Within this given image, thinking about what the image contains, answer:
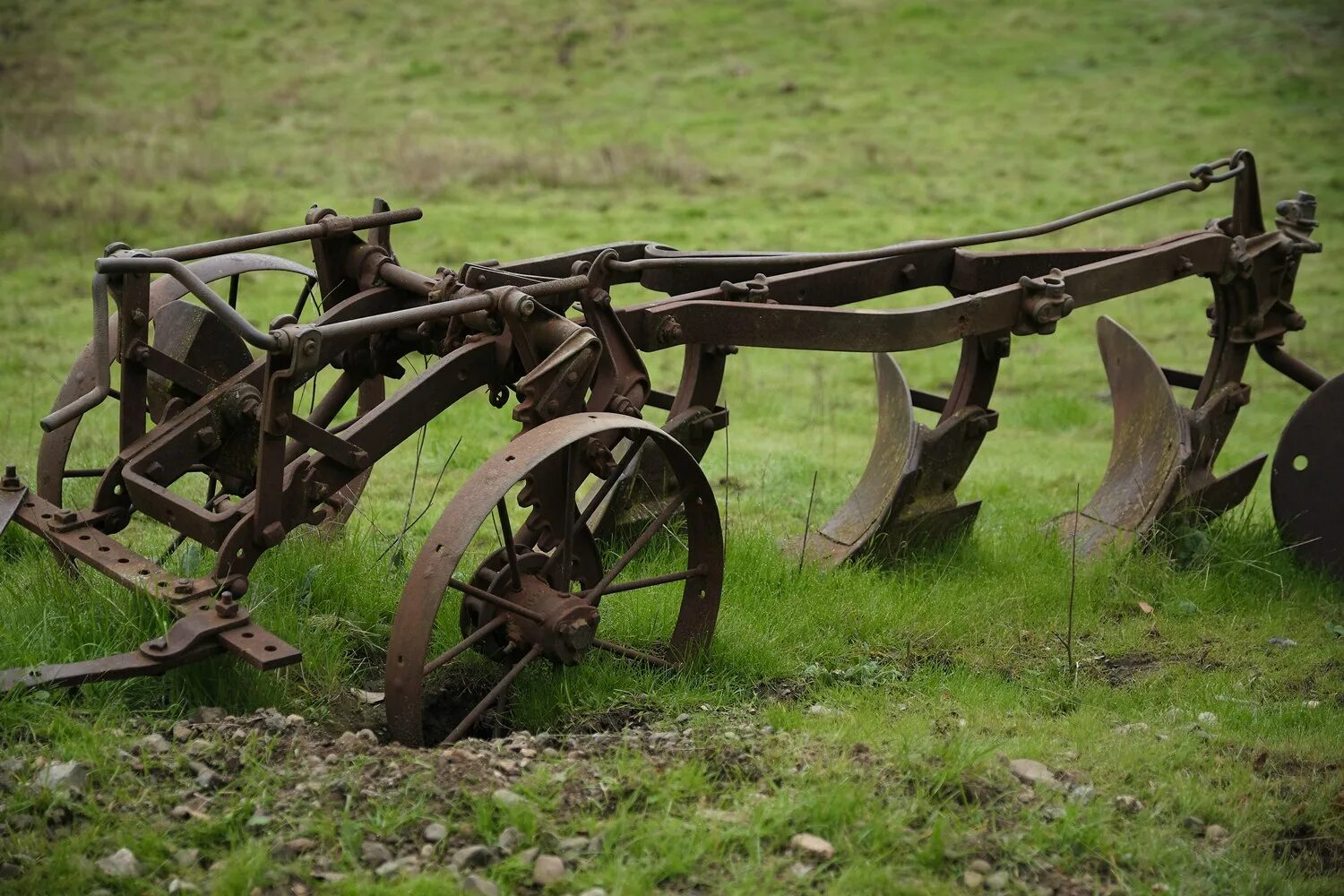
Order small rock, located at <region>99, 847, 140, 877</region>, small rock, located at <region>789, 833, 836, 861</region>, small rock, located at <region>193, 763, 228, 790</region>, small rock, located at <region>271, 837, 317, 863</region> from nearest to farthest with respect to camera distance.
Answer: small rock, located at <region>99, 847, 140, 877</region>, small rock, located at <region>271, 837, 317, 863</region>, small rock, located at <region>789, 833, 836, 861</region>, small rock, located at <region>193, 763, 228, 790</region>

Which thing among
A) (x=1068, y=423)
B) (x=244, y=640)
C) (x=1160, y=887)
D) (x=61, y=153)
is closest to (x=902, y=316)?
(x=1160, y=887)

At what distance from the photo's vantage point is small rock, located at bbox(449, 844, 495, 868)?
304 cm

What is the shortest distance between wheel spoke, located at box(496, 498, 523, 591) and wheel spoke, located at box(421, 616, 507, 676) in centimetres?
11

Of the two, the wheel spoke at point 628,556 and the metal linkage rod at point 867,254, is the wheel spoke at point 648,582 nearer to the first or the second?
the wheel spoke at point 628,556

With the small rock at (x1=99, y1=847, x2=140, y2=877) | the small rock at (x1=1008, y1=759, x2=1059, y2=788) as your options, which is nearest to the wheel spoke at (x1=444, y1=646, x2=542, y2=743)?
the small rock at (x1=99, y1=847, x2=140, y2=877)

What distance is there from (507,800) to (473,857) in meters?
0.19

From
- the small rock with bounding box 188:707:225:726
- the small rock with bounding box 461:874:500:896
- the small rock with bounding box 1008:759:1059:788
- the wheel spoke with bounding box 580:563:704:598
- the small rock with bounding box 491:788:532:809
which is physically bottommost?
the small rock with bounding box 1008:759:1059:788

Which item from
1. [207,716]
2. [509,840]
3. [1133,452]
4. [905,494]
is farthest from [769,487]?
[509,840]

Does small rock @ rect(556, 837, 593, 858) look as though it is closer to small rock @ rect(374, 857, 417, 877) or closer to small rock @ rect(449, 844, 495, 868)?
small rock @ rect(449, 844, 495, 868)

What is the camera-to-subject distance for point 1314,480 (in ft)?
18.0

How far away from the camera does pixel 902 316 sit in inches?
180

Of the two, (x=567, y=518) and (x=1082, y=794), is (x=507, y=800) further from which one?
(x=1082, y=794)

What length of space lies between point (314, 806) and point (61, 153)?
39.6ft

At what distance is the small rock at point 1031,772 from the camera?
3.52m
